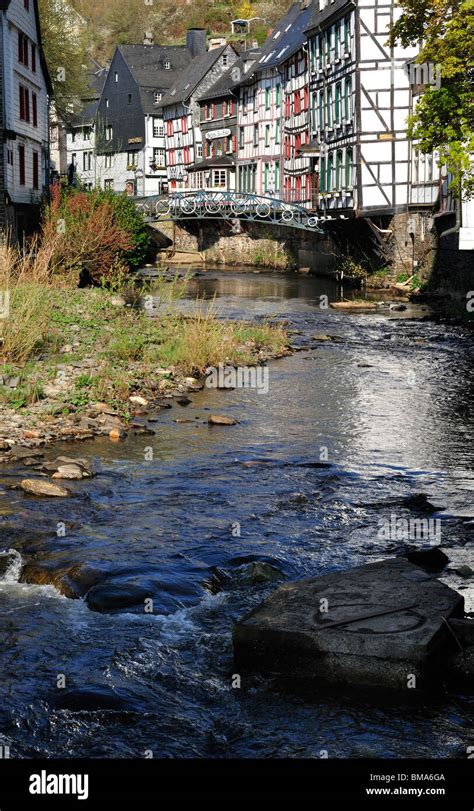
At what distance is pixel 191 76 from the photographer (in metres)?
74.6

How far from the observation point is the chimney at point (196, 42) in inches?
3295

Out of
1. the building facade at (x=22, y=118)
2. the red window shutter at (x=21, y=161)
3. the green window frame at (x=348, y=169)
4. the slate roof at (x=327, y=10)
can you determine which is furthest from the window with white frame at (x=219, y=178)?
the red window shutter at (x=21, y=161)

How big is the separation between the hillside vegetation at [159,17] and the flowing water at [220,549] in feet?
295

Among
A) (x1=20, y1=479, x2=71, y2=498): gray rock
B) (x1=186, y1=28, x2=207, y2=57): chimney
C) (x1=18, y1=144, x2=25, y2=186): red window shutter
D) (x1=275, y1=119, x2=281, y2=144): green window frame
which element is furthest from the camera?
(x1=186, y1=28, x2=207, y2=57): chimney

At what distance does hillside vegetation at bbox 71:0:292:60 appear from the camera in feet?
335

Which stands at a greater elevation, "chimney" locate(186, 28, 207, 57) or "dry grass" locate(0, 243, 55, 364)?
"chimney" locate(186, 28, 207, 57)

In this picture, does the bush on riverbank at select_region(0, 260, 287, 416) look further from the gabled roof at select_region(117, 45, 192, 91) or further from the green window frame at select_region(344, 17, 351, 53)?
the gabled roof at select_region(117, 45, 192, 91)

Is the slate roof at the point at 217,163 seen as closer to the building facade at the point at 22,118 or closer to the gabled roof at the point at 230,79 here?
the gabled roof at the point at 230,79

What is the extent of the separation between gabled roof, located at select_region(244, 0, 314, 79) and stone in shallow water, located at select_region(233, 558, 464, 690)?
45.0m

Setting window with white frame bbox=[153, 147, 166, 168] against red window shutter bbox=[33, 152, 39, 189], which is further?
window with white frame bbox=[153, 147, 166, 168]

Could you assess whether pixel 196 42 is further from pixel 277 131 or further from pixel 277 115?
pixel 277 131

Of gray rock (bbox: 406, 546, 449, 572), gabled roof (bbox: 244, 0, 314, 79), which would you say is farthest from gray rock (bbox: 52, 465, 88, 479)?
gabled roof (bbox: 244, 0, 314, 79)

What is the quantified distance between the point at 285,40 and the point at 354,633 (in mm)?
52847
